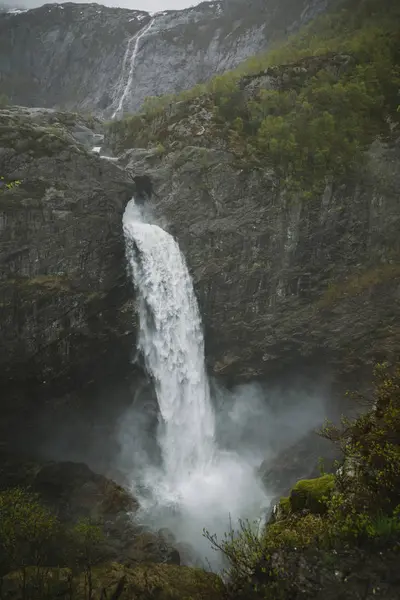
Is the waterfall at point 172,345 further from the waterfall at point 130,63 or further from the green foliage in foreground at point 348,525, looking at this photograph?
the waterfall at point 130,63

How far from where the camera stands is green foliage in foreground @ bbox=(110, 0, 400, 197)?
26.1 metres

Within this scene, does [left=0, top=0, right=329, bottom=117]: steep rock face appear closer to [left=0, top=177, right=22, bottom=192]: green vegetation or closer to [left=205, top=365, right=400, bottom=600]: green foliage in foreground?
[left=0, top=177, right=22, bottom=192]: green vegetation

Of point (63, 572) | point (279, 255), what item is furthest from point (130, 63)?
point (63, 572)

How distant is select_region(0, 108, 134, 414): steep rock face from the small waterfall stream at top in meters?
1.36

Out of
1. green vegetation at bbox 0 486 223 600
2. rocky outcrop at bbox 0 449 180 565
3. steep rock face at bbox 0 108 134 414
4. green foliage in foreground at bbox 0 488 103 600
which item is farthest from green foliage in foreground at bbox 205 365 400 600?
steep rock face at bbox 0 108 134 414

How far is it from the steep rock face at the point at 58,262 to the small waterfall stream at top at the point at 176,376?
1362mm

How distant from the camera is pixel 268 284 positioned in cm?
2595

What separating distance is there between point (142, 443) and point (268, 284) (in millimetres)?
11874

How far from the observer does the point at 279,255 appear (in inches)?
1022

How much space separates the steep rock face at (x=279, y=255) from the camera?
82.2ft

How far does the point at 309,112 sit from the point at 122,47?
1975 inches

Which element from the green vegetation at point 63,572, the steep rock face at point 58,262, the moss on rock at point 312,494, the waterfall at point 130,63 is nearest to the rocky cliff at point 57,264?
the steep rock face at point 58,262

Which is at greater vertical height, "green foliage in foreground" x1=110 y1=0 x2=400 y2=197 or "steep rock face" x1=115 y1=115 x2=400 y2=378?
"green foliage in foreground" x1=110 y1=0 x2=400 y2=197

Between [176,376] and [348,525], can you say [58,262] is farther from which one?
[348,525]
